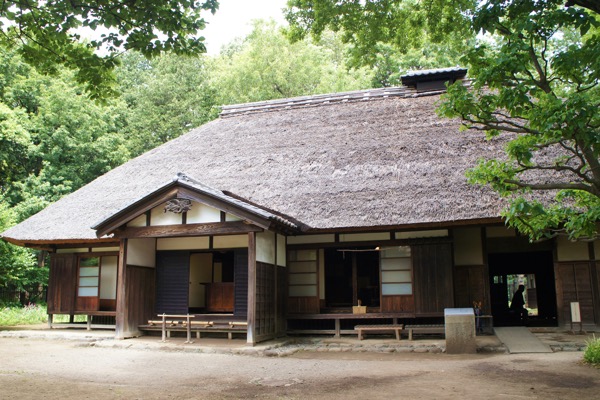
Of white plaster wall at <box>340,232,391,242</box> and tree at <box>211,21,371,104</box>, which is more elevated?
tree at <box>211,21,371,104</box>

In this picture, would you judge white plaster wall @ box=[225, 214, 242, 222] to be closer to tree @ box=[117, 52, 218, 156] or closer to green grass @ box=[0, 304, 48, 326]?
green grass @ box=[0, 304, 48, 326]

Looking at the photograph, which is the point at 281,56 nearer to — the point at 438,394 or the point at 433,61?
the point at 433,61

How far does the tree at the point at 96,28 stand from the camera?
7.29 m

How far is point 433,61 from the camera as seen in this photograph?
2700 centimetres

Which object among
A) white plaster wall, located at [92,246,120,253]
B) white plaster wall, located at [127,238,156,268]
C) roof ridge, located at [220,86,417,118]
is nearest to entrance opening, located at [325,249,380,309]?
white plaster wall, located at [127,238,156,268]

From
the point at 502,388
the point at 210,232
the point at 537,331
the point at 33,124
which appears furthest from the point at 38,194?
the point at 502,388

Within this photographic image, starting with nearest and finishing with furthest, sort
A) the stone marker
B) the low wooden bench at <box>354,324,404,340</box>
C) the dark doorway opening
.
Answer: the stone marker
the low wooden bench at <box>354,324,404,340</box>
the dark doorway opening

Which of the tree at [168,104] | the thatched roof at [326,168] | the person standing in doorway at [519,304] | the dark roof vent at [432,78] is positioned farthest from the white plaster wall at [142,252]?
the tree at [168,104]

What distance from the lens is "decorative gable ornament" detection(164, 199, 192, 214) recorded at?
11.1 m

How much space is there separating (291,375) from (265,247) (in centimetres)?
407

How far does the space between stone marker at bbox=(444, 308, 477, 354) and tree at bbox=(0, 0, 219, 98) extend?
6468 millimetres

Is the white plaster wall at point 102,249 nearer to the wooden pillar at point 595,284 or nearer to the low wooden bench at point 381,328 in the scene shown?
the low wooden bench at point 381,328

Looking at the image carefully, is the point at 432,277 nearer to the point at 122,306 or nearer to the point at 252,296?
the point at 252,296

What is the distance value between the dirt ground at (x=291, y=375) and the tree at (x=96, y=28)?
167 inches
